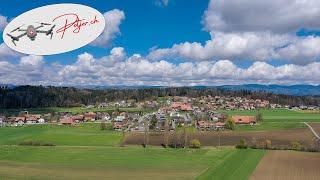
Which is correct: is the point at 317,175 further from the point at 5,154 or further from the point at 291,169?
the point at 5,154

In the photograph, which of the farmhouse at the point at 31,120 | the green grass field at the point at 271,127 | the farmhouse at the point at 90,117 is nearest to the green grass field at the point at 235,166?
the green grass field at the point at 271,127

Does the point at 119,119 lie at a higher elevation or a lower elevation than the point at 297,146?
higher

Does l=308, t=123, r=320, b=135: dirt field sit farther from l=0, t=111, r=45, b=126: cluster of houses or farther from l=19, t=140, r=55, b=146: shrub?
l=0, t=111, r=45, b=126: cluster of houses

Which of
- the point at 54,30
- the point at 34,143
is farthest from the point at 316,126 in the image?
the point at 54,30

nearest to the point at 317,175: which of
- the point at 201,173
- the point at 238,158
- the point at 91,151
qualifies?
the point at 201,173

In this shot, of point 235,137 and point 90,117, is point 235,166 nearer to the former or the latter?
point 235,137

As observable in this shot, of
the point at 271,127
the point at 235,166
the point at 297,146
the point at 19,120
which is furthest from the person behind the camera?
the point at 19,120

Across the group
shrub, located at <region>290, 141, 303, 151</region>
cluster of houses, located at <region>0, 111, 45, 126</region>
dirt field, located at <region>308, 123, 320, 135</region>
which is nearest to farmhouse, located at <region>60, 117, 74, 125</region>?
cluster of houses, located at <region>0, 111, 45, 126</region>
